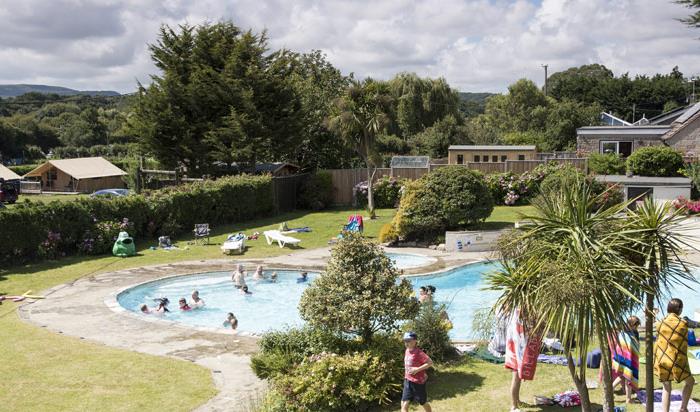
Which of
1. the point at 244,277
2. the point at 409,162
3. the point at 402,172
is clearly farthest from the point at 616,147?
the point at 244,277

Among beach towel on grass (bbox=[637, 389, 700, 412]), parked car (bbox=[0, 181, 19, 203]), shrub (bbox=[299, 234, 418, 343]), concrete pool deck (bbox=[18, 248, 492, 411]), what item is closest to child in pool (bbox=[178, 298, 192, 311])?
concrete pool deck (bbox=[18, 248, 492, 411])

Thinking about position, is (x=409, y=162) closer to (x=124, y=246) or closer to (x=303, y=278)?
(x=303, y=278)

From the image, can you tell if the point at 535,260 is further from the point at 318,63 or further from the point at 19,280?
the point at 318,63

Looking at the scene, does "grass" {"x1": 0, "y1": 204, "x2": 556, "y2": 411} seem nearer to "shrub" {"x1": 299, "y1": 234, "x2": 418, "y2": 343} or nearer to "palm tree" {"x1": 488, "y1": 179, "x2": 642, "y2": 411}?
"palm tree" {"x1": 488, "y1": 179, "x2": 642, "y2": 411}

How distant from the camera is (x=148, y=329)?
14141 millimetres

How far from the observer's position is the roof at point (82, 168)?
5297 centimetres

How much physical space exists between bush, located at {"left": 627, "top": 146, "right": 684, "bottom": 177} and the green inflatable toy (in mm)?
25151

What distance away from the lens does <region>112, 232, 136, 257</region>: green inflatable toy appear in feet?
75.7

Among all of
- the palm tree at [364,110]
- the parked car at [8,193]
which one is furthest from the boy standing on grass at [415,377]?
the parked car at [8,193]

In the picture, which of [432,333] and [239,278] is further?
[239,278]

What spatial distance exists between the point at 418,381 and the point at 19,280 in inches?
602

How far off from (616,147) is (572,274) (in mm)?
41244

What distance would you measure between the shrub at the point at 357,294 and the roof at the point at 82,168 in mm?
47522

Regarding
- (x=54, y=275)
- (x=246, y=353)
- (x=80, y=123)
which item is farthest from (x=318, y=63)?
(x=80, y=123)
